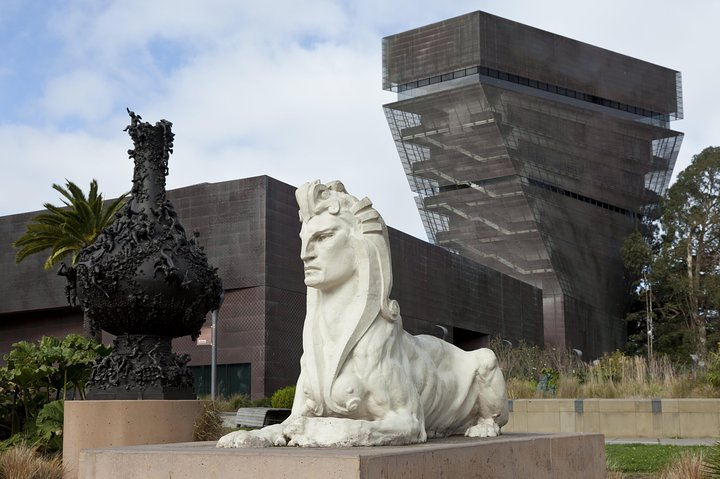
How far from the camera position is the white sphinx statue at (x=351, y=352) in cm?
468

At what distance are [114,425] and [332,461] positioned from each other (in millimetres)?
4336

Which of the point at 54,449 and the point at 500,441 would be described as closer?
the point at 500,441

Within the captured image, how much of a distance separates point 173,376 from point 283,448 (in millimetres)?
4128

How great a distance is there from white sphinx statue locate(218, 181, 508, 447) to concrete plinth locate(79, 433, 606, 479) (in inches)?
7.4

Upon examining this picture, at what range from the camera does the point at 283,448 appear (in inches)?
176

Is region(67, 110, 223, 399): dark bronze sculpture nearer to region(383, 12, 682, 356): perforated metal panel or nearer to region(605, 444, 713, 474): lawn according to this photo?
region(605, 444, 713, 474): lawn

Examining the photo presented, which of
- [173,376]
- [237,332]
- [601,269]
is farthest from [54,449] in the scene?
[601,269]

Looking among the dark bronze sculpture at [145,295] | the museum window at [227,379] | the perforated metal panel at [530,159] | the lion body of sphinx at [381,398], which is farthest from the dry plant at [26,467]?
the perforated metal panel at [530,159]

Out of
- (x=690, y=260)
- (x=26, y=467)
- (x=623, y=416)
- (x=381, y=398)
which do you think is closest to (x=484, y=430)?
(x=381, y=398)

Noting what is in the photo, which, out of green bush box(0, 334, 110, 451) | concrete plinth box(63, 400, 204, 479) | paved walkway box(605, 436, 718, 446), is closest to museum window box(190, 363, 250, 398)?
paved walkway box(605, 436, 718, 446)

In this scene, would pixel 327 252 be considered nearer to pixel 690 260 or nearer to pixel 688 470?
pixel 688 470

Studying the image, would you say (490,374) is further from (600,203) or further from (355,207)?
(600,203)

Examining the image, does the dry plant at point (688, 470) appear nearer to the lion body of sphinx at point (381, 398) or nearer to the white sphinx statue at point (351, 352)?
the lion body of sphinx at point (381, 398)

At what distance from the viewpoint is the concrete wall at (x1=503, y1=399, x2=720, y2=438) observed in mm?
15336
